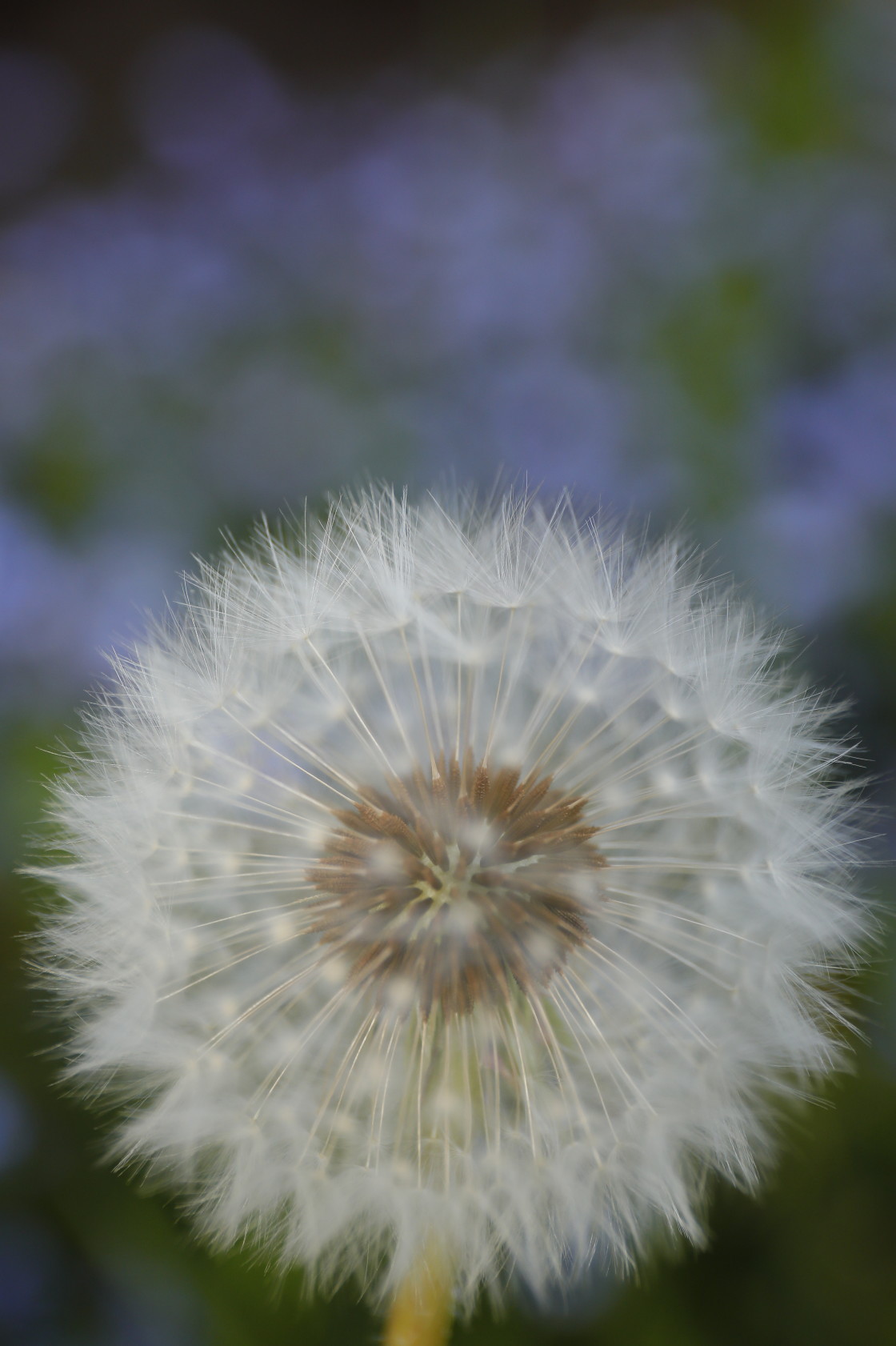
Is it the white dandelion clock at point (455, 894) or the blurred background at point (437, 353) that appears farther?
the blurred background at point (437, 353)

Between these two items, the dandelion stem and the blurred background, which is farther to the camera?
the blurred background

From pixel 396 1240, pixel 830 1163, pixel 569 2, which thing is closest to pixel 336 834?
pixel 396 1240

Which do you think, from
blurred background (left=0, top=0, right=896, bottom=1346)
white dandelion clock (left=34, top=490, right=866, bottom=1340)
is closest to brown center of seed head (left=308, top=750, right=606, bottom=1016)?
white dandelion clock (left=34, top=490, right=866, bottom=1340)

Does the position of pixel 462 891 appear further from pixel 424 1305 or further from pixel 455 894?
pixel 424 1305

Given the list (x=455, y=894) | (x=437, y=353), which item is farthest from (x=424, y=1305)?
(x=437, y=353)

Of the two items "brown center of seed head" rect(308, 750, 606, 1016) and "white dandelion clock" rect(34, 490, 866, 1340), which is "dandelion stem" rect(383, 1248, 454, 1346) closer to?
"white dandelion clock" rect(34, 490, 866, 1340)

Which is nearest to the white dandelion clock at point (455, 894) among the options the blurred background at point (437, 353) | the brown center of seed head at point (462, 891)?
the brown center of seed head at point (462, 891)

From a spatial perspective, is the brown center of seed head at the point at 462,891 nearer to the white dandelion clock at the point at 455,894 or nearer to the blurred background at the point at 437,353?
the white dandelion clock at the point at 455,894
